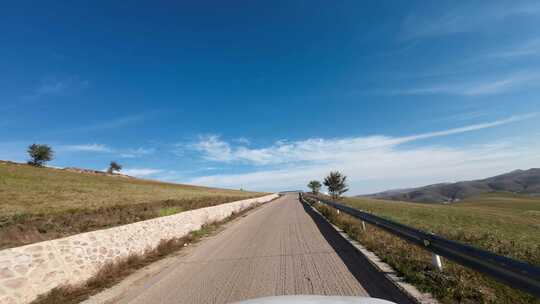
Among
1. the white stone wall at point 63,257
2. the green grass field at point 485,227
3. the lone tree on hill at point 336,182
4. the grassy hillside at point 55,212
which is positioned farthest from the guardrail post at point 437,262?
the lone tree on hill at point 336,182

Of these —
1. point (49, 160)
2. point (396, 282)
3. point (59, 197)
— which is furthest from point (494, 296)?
point (49, 160)

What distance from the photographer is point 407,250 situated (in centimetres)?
702

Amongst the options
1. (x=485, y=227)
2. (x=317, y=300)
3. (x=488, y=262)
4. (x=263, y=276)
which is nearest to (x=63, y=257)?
(x=263, y=276)

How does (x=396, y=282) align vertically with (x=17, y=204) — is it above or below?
below

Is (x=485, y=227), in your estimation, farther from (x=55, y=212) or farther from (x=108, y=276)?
(x=55, y=212)

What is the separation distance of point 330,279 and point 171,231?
790 centimetres

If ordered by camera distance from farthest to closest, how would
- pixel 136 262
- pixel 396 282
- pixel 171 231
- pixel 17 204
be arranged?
pixel 17 204, pixel 171 231, pixel 136 262, pixel 396 282

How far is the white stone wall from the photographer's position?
4887 mm

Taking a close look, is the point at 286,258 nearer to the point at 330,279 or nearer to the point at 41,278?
the point at 330,279

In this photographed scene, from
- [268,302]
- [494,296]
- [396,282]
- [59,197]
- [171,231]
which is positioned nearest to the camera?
[268,302]

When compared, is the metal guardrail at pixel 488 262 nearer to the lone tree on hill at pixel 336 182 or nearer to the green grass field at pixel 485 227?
the green grass field at pixel 485 227

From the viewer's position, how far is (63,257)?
5.99 m

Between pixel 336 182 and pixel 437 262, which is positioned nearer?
pixel 437 262

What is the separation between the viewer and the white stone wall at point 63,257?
4887mm
